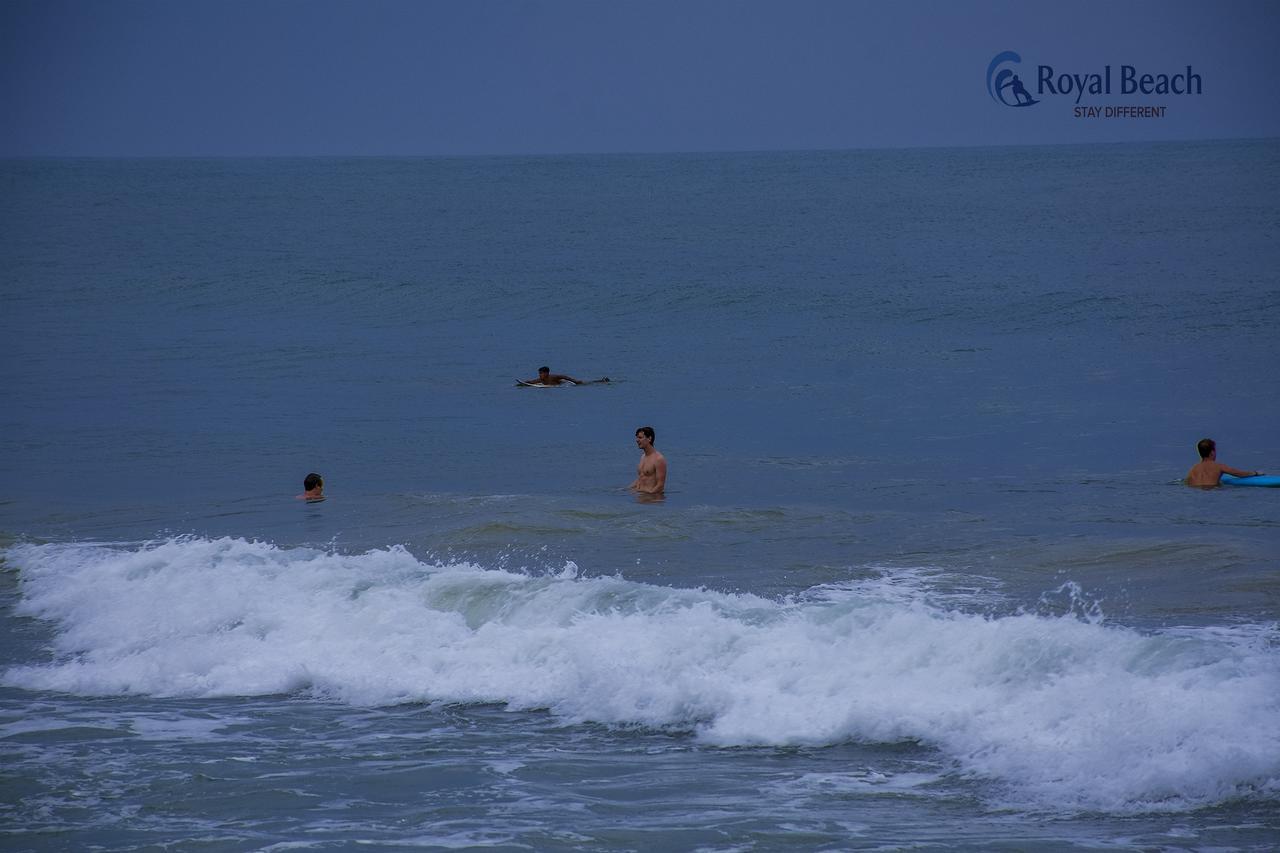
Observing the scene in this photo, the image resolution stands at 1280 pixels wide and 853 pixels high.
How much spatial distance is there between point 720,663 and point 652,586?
172 cm

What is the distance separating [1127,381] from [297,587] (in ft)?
65.9

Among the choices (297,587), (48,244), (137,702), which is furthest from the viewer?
(48,244)

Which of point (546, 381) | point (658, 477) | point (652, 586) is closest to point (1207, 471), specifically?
point (658, 477)

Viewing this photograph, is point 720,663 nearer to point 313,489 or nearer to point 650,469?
point 650,469

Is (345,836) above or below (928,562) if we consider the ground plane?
below

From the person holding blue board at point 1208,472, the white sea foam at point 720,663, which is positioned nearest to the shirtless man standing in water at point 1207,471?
the person holding blue board at point 1208,472

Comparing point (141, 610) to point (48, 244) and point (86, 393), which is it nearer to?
point (86, 393)

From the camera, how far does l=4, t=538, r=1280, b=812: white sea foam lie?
7.21 m

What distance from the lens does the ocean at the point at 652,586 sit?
22.7 feet

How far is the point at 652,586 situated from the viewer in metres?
10.6

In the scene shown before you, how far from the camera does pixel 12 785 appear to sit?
7227 mm

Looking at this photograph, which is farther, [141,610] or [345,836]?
[141,610]

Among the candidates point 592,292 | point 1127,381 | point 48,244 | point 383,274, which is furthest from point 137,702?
point 48,244

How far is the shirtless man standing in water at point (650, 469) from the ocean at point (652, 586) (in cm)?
66
